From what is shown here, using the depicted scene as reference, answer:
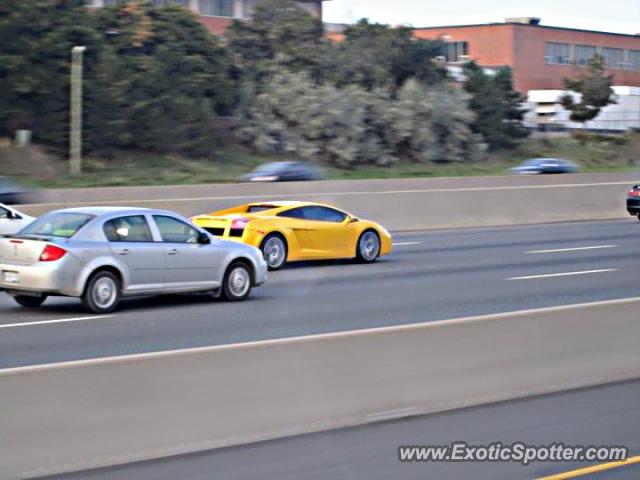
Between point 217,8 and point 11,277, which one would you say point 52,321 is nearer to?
point 11,277

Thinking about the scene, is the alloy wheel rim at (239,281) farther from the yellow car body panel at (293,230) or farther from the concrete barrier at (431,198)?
the concrete barrier at (431,198)

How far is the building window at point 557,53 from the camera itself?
108m

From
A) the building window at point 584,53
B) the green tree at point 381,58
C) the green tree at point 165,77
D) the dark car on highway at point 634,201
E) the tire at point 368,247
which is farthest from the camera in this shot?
the building window at point 584,53

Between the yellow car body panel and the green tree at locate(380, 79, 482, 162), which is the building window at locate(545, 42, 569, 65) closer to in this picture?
the green tree at locate(380, 79, 482, 162)

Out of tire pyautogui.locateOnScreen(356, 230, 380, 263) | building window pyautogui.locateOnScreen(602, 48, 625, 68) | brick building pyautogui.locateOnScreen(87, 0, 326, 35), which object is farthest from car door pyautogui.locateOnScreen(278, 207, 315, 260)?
building window pyautogui.locateOnScreen(602, 48, 625, 68)

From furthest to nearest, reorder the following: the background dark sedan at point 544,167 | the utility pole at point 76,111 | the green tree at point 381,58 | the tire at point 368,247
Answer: the green tree at point 381,58 < the background dark sedan at point 544,167 < the utility pole at point 76,111 < the tire at point 368,247

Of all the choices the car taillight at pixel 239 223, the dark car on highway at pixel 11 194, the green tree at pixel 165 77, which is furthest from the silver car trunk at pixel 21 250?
the green tree at pixel 165 77

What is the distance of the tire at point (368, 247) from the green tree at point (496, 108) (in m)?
53.1

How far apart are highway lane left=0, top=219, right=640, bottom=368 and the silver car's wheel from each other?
1.04 ft

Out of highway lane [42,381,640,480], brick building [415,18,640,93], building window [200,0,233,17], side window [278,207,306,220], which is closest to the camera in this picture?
highway lane [42,381,640,480]

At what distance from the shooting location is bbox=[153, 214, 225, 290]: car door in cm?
1545

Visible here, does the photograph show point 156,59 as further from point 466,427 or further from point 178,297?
point 466,427

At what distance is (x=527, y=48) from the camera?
348 feet

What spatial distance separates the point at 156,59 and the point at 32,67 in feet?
27.7
